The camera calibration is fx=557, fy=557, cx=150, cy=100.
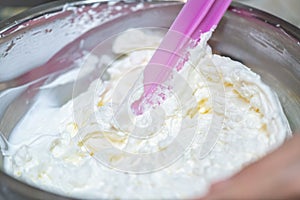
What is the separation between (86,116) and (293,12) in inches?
18.0

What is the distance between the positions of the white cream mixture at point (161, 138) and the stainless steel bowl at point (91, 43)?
0.10 ft

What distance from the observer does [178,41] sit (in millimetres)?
721

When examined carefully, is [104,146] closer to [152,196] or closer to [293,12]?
[152,196]

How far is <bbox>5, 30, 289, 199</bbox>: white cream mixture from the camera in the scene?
0.59 m

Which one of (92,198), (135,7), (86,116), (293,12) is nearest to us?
(92,198)

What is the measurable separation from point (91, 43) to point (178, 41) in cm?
A: 19

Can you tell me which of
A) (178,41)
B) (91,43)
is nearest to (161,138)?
(178,41)

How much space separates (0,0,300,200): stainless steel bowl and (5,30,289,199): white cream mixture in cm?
3

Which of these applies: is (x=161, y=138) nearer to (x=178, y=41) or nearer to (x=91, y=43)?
(x=178, y=41)

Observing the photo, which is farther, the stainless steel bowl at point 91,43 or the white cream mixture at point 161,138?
the stainless steel bowl at point 91,43

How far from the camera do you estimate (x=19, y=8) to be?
3.19ft

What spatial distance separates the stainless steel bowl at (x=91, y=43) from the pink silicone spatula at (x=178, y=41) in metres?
0.08

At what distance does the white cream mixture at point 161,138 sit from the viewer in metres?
0.59

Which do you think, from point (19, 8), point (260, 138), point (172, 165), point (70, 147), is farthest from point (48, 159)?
point (19, 8)
